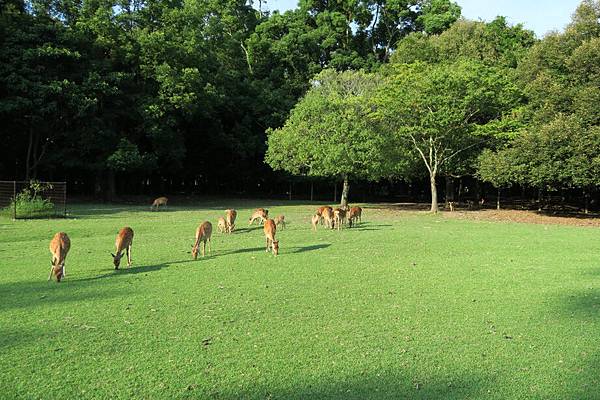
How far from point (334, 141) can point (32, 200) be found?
56.8 feet

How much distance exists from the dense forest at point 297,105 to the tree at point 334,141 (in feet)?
0.35

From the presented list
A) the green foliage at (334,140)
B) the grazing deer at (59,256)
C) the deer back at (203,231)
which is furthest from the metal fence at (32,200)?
the green foliage at (334,140)

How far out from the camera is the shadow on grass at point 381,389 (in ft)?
14.6

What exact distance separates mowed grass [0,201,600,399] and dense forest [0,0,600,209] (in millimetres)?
18177

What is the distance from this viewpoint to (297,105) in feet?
118

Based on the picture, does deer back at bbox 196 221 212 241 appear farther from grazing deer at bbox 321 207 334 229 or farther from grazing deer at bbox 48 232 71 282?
grazing deer at bbox 321 207 334 229

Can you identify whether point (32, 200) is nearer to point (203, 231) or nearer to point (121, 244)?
point (203, 231)

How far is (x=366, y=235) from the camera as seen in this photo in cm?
1712

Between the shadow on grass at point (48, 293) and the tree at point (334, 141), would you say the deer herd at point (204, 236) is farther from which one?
the tree at point (334, 141)

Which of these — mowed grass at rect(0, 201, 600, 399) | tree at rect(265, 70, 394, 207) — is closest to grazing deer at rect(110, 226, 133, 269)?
mowed grass at rect(0, 201, 600, 399)

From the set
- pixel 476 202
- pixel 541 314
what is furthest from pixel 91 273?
pixel 476 202

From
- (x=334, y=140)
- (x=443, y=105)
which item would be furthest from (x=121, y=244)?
(x=443, y=105)

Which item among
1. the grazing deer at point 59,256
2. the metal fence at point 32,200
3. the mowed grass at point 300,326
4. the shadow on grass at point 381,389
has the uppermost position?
the metal fence at point 32,200

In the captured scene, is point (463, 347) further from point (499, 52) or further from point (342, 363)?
point (499, 52)
